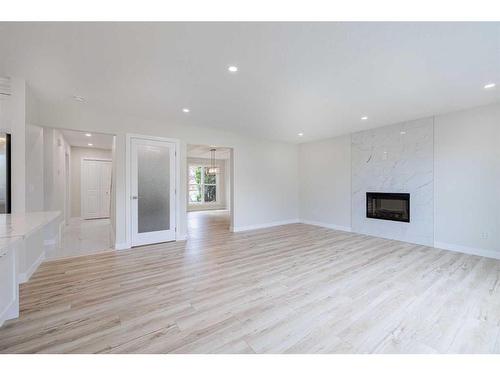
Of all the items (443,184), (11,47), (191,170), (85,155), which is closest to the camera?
(11,47)

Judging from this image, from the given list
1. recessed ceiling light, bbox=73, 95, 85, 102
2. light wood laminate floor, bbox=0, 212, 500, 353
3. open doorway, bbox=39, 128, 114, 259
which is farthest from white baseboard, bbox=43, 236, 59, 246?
recessed ceiling light, bbox=73, 95, 85, 102

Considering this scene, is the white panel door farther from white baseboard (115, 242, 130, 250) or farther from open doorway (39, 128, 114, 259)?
white baseboard (115, 242, 130, 250)

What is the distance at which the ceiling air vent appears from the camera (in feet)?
9.07

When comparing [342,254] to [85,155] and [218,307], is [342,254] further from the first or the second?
[85,155]

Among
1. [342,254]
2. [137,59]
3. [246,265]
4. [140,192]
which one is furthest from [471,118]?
[140,192]

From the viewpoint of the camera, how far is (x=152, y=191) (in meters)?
4.61

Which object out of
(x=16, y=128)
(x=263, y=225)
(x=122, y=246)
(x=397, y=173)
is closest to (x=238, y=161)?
(x=263, y=225)

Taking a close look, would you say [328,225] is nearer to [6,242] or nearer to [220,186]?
[6,242]

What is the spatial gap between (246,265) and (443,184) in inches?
160

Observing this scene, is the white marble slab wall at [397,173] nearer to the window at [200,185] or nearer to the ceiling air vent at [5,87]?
the ceiling air vent at [5,87]

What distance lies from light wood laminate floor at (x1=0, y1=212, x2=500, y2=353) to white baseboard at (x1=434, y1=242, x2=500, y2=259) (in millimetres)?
244

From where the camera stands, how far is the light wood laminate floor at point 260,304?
5.57 feet

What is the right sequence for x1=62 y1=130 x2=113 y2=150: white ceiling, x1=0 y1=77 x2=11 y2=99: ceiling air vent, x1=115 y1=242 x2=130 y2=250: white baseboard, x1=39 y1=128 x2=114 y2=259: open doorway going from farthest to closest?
1. x1=39 y1=128 x2=114 y2=259: open doorway
2. x1=62 y1=130 x2=113 y2=150: white ceiling
3. x1=115 y1=242 x2=130 y2=250: white baseboard
4. x1=0 y1=77 x2=11 y2=99: ceiling air vent

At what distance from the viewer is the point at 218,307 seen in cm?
221
